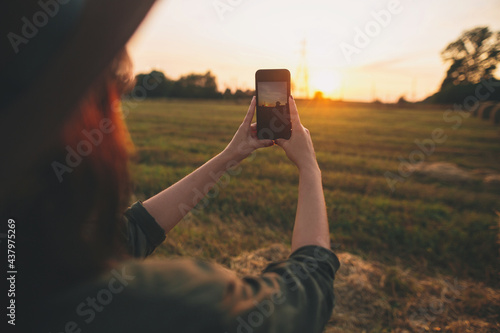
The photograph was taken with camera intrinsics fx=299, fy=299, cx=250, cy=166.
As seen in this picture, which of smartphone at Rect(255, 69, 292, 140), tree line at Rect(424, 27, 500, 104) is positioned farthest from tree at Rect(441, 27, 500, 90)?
smartphone at Rect(255, 69, 292, 140)

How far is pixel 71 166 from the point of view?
68 centimetres

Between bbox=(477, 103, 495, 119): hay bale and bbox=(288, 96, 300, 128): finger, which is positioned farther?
bbox=(477, 103, 495, 119): hay bale

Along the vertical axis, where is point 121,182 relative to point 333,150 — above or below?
above

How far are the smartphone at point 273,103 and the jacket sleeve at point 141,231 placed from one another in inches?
26.7

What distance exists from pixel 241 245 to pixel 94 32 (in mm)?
3548

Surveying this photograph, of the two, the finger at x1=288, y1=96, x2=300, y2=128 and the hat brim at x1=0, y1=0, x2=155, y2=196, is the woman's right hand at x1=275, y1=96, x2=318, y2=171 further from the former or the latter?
the hat brim at x1=0, y1=0, x2=155, y2=196

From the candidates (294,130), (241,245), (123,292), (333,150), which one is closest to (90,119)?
(123,292)

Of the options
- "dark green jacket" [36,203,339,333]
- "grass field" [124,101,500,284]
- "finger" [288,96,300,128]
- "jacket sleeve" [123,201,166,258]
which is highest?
"finger" [288,96,300,128]

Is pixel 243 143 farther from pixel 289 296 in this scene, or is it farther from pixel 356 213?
pixel 356 213

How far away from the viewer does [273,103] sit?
1.62 metres

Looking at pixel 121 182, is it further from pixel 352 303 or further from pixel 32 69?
pixel 352 303

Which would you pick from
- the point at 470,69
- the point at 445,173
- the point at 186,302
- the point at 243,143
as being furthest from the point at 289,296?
the point at 470,69

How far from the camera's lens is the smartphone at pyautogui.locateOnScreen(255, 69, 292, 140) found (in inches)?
59.5


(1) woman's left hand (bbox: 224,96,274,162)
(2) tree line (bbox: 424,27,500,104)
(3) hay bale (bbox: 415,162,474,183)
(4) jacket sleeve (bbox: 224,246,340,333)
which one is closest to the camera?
(4) jacket sleeve (bbox: 224,246,340,333)
